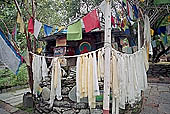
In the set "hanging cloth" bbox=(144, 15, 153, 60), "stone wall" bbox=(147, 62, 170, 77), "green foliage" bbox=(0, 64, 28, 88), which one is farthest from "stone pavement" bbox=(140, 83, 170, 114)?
"green foliage" bbox=(0, 64, 28, 88)

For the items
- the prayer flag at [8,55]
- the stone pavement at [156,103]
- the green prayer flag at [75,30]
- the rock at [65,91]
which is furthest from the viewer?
the stone pavement at [156,103]

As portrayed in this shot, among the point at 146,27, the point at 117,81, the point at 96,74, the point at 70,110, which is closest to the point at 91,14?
the point at 96,74

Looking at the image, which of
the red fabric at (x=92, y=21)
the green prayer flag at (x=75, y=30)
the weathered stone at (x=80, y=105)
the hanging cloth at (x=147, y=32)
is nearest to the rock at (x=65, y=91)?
the weathered stone at (x=80, y=105)

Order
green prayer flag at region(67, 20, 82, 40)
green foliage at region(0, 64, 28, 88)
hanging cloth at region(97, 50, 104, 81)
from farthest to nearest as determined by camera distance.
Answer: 1. green foliage at region(0, 64, 28, 88)
2. green prayer flag at region(67, 20, 82, 40)
3. hanging cloth at region(97, 50, 104, 81)

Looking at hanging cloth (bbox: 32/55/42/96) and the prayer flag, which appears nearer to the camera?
the prayer flag

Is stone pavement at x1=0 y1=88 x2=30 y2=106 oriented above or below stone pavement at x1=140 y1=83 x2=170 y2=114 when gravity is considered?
above

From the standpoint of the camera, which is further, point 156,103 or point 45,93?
point 156,103

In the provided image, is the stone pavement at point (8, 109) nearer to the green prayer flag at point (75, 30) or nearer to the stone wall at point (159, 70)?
the green prayer flag at point (75, 30)

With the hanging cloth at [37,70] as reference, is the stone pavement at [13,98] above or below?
below

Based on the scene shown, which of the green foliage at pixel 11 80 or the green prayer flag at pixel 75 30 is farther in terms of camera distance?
the green foliage at pixel 11 80

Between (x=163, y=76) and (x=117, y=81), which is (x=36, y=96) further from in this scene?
(x=163, y=76)

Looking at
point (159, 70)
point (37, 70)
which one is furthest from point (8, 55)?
point (159, 70)

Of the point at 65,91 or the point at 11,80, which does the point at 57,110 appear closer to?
the point at 65,91

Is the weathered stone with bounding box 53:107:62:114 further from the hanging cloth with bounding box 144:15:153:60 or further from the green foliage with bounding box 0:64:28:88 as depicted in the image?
the green foliage with bounding box 0:64:28:88
